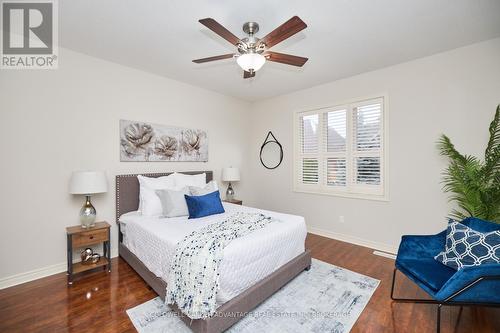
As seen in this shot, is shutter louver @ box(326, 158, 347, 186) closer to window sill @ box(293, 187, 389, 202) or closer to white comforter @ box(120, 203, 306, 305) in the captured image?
window sill @ box(293, 187, 389, 202)

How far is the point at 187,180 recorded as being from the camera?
3.56m

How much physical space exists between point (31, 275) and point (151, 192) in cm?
154

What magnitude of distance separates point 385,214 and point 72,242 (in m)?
4.18

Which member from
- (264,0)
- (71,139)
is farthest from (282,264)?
(71,139)

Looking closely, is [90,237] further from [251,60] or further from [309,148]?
[309,148]

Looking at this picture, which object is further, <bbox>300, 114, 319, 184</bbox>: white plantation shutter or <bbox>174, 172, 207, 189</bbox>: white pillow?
<bbox>300, 114, 319, 184</bbox>: white plantation shutter

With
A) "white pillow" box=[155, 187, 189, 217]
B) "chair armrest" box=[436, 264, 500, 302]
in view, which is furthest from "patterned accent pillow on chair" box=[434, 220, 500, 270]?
"white pillow" box=[155, 187, 189, 217]

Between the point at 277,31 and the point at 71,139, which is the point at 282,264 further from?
the point at 71,139

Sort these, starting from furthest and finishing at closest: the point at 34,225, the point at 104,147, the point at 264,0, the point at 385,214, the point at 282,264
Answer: the point at 385,214
the point at 104,147
the point at 34,225
the point at 282,264
the point at 264,0

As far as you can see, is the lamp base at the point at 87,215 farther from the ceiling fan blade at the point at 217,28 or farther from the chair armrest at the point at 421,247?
the chair armrest at the point at 421,247

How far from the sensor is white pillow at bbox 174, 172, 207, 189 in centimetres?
346

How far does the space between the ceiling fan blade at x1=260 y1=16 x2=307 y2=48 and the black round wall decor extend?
2.93m

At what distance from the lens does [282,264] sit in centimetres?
237

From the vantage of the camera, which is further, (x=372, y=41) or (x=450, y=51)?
(x=450, y=51)
